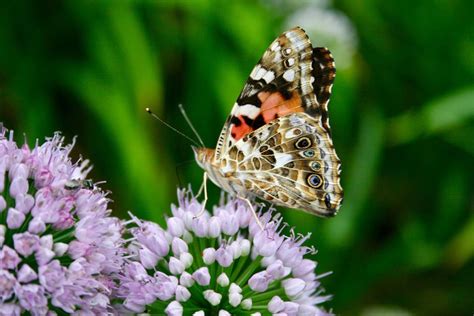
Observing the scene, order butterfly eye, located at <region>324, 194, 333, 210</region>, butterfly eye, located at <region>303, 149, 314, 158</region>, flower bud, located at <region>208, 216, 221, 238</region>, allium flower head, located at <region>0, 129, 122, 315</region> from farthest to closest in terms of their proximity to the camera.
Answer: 1. butterfly eye, located at <region>303, 149, 314, 158</region>
2. butterfly eye, located at <region>324, 194, 333, 210</region>
3. flower bud, located at <region>208, 216, 221, 238</region>
4. allium flower head, located at <region>0, 129, 122, 315</region>

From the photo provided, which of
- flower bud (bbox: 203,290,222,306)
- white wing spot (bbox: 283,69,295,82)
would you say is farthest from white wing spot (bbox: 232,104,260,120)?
flower bud (bbox: 203,290,222,306)

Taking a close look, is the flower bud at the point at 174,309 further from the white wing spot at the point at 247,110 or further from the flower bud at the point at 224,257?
the white wing spot at the point at 247,110

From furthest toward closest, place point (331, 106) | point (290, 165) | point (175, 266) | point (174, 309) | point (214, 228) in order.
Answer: point (331, 106) → point (290, 165) → point (214, 228) → point (175, 266) → point (174, 309)

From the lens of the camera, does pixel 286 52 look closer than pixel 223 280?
No

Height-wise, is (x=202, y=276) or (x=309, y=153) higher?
(x=309, y=153)

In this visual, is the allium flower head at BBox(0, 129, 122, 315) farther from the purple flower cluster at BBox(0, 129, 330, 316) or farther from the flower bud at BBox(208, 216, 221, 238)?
A: the flower bud at BBox(208, 216, 221, 238)

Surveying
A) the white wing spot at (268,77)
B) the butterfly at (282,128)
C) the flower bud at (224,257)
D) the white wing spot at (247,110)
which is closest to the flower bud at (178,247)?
the flower bud at (224,257)

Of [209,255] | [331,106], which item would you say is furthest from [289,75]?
[331,106]

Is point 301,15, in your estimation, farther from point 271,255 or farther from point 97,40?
point 271,255

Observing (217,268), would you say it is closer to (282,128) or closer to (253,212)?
(253,212)
